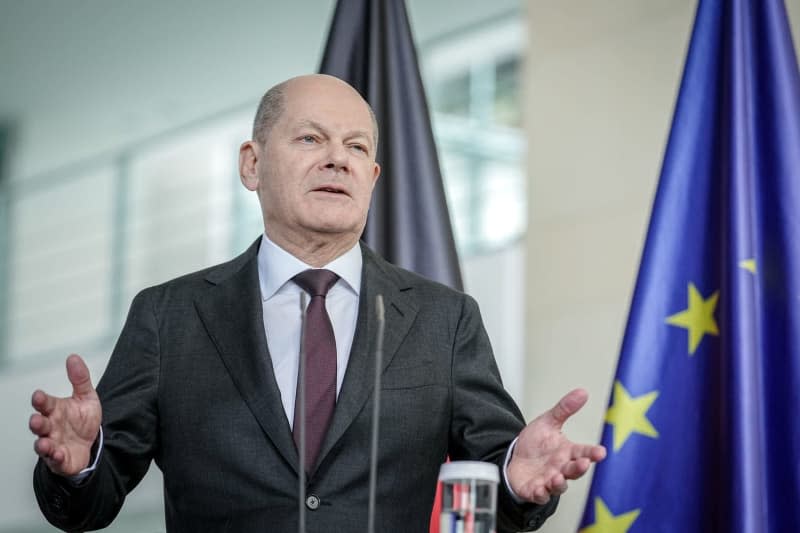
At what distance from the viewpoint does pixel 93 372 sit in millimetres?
7520

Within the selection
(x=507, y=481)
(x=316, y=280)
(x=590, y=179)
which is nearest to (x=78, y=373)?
(x=316, y=280)

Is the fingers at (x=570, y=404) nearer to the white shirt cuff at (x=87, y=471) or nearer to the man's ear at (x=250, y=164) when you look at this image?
the white shirt cuff at (x=87, y=471)

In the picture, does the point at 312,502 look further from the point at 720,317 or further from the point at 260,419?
the point at 720,317

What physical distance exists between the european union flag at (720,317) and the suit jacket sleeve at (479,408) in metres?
0.61

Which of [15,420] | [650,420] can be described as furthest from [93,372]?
[650,420]

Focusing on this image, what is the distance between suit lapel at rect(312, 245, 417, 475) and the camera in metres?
2.20

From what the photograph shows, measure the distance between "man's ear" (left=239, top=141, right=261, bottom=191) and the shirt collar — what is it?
179 millimetres

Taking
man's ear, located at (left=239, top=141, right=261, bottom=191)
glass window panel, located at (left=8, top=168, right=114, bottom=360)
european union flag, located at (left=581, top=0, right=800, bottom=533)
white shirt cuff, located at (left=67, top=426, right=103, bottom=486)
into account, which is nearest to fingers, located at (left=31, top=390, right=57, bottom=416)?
white shirt cuff, located at (left=67, top=426, right=103, bottom=486)

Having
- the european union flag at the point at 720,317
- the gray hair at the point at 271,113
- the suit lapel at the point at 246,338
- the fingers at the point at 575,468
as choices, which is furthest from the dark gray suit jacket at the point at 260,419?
the european union flag at the point at 720,317

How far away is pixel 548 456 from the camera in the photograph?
6.69 feet

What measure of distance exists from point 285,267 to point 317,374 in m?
0.26

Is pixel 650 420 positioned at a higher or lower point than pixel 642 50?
lower

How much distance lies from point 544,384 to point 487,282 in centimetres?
201

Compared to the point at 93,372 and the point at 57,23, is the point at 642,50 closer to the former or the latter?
the point at 93,372
